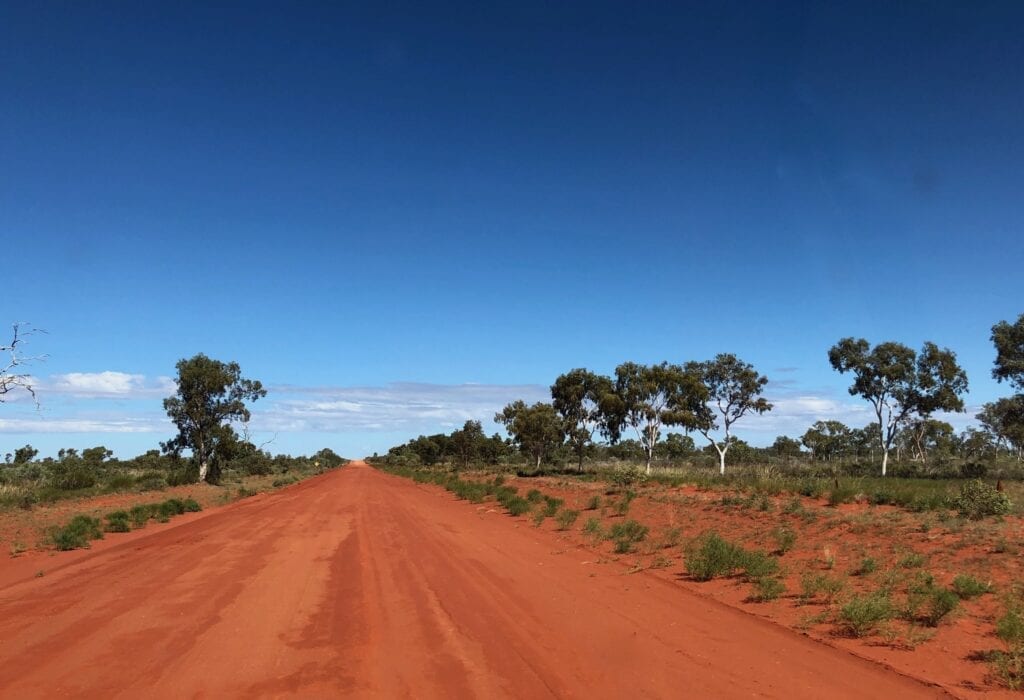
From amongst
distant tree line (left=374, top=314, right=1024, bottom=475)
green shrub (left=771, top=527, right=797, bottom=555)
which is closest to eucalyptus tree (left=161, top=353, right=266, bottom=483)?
distant tree line (left=374, top=314, right=1024, bottom=475)

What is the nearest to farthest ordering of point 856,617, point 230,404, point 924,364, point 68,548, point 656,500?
point 856,617 → point 68,548 → point 656,500 → point 924,364 → point 230,404

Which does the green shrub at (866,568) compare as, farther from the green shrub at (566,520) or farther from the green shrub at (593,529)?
the green shrub at (566,520)

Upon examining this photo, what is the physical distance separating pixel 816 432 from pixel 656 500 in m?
79.7

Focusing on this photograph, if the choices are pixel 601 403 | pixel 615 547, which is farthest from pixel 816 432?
pixel 615 547

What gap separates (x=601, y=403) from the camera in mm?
47375

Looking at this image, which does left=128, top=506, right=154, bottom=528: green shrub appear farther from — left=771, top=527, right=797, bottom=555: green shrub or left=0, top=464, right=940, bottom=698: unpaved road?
left=771, top=527, right=797, bottom=555: green shrub

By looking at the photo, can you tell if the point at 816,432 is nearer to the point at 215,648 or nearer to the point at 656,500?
the point at 656,500

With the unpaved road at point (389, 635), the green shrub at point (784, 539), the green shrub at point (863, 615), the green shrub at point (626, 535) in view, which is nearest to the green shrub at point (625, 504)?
the green shrub at point (626, 535)

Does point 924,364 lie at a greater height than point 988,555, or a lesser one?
greater

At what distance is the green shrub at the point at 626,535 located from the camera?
51.6 ft

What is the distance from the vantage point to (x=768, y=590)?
406 inches

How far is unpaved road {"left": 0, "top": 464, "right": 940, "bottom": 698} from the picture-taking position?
245 inches

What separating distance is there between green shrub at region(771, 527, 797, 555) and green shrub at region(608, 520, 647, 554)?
3.46m

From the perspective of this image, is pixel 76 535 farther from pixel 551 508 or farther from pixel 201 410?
pixel 201 410
